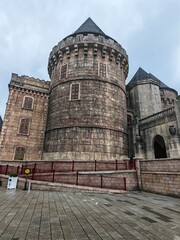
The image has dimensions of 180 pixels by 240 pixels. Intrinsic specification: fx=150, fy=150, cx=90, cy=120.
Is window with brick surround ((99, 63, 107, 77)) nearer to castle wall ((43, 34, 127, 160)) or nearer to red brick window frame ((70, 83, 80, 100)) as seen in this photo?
castle wall ((43, 34, 127, 160))

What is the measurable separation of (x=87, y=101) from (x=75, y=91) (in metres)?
1.79

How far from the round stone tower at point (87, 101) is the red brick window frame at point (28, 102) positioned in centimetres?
239

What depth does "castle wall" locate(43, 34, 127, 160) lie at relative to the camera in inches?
548

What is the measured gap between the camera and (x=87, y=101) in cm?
1506

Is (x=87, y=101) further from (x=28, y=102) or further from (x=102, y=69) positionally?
(x=28, y=102)

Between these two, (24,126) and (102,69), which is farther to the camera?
(24,126)

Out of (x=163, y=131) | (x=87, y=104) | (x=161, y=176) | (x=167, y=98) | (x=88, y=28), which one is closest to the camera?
(x=161, y=176)

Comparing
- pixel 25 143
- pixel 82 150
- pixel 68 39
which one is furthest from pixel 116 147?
pixel 68 39

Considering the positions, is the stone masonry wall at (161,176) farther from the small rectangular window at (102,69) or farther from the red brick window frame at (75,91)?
the small rectangular window at (102,69)

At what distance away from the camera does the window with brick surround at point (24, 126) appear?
54.4ft

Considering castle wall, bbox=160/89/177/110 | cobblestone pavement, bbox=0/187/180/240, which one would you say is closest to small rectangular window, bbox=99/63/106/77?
castle wall, bbox=160/89/177/110

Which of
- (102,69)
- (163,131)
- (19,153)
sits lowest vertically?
(19,153)

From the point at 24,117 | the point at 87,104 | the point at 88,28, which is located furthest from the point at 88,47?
the point at 24,117

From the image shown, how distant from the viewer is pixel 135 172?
37.4 ft
